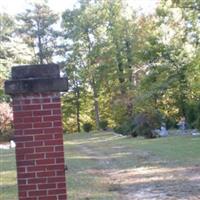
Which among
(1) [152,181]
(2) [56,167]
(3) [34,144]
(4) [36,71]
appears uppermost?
(4) [36,71]

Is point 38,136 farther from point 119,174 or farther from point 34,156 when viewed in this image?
point 119,174

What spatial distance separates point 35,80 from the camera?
6176mm

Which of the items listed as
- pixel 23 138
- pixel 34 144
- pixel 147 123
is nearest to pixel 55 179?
pixel 34 144

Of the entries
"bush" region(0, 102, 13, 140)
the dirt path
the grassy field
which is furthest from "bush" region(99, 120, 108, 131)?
the dirt path

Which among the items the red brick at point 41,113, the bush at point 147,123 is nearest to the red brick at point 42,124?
the red brick at point 41,113

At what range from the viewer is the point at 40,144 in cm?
620

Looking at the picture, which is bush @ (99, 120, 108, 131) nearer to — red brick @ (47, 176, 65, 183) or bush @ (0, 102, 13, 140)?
bush @ (0, 102, 13, 140)

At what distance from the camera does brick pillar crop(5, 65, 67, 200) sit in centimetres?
616

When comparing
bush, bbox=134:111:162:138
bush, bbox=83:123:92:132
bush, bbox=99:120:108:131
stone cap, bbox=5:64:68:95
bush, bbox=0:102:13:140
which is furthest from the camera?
bush, bbox=83:123:92:132

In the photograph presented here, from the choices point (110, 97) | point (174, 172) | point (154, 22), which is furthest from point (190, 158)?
point (110, 97)

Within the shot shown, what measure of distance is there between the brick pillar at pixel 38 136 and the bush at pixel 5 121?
40.0 metres

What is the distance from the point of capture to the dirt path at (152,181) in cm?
1154

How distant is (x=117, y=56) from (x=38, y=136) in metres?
48.5

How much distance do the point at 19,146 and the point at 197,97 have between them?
3730cm
